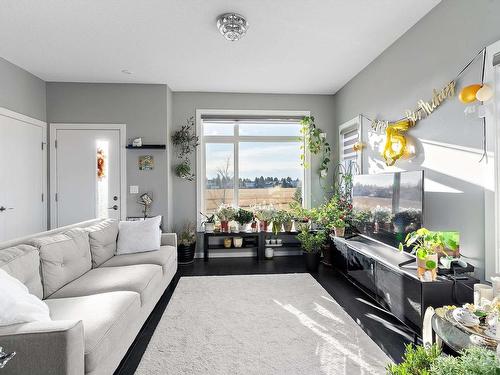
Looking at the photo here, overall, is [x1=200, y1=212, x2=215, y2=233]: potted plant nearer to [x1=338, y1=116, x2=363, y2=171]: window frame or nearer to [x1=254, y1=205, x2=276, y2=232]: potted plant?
[x1=254, y1=205, x2=276, y2=232]: potted plant

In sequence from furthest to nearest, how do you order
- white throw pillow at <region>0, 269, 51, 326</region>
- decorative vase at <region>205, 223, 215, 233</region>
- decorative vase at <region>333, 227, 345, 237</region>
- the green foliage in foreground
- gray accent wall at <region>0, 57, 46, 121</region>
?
decorative vase at <region>205, 223, 215, 233</region> < decorative vase at <region>333, 227, 345, 237</region> < gray accent wall at <region>0, 57, 46, 121</region> < white throw pillow at <region>0, 269, 51, 326</region> < the green foliage in foreground

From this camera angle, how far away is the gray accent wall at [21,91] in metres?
3.38

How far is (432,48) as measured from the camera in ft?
8.08

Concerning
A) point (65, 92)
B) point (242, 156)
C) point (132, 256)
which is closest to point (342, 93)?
point (242, 156)

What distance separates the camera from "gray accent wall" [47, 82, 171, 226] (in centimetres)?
418

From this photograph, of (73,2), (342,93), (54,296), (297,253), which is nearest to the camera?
(54,296)

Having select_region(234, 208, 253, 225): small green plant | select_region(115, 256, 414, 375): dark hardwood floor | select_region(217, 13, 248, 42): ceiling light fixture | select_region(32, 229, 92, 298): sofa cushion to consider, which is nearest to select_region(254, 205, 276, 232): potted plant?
select_region(234, 208, 253, 225): small green plant

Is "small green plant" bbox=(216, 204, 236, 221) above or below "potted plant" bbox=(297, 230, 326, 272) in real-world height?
above

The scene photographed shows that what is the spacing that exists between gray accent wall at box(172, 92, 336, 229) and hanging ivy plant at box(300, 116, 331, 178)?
0.41ft

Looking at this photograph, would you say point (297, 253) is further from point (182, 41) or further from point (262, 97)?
point (182, 41)

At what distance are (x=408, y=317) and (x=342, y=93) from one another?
3.44 meters

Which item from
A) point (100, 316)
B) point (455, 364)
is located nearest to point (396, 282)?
point (455, 364)

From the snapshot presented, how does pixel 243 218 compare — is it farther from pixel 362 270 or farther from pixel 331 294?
pixel 362 270

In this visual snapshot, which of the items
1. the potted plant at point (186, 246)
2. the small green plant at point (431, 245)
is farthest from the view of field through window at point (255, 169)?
the small green plant at point (431, 245)
